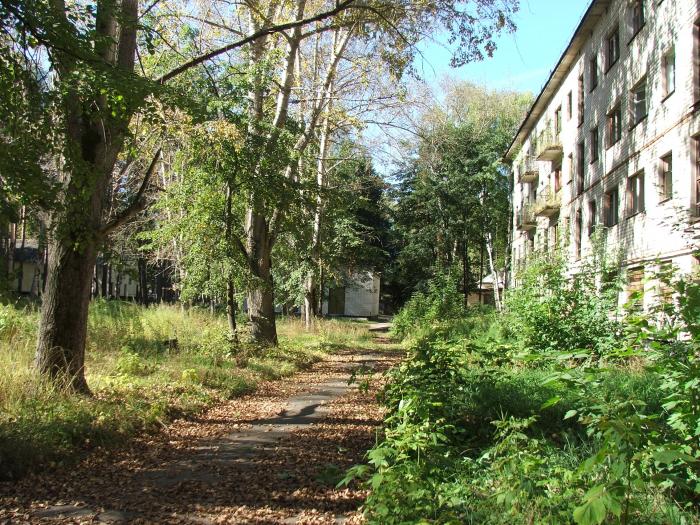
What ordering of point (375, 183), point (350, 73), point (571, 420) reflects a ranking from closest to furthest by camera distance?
1. point (571, 420)
2. point (350, 73)
3. point (375, 183)

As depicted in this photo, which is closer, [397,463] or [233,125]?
[397,463]

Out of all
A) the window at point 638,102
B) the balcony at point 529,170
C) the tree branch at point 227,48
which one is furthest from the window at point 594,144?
the tree branch at point 227,48

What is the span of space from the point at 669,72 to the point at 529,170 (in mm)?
19270

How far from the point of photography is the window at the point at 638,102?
18.3 m

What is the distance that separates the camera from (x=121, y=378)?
895 cm

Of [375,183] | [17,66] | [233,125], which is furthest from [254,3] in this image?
[375,183]

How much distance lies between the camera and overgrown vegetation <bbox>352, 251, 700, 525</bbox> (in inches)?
136

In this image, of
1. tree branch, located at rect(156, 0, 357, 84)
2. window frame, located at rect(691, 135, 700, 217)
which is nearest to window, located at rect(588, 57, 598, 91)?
window frame, located at rect(691, 135, 700, 217)

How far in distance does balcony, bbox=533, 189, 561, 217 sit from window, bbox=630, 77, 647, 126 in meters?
9.86

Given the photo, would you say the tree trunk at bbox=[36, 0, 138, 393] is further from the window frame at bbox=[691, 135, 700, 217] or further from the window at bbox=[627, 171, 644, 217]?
the window at bbox=[627, 171, 644, 217]

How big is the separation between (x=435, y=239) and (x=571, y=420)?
1572 inches

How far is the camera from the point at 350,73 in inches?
813

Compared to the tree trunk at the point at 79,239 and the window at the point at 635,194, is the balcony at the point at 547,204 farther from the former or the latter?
the tree trunk at the point at 79,239

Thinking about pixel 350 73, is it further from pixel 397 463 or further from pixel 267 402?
pixel 397 463
